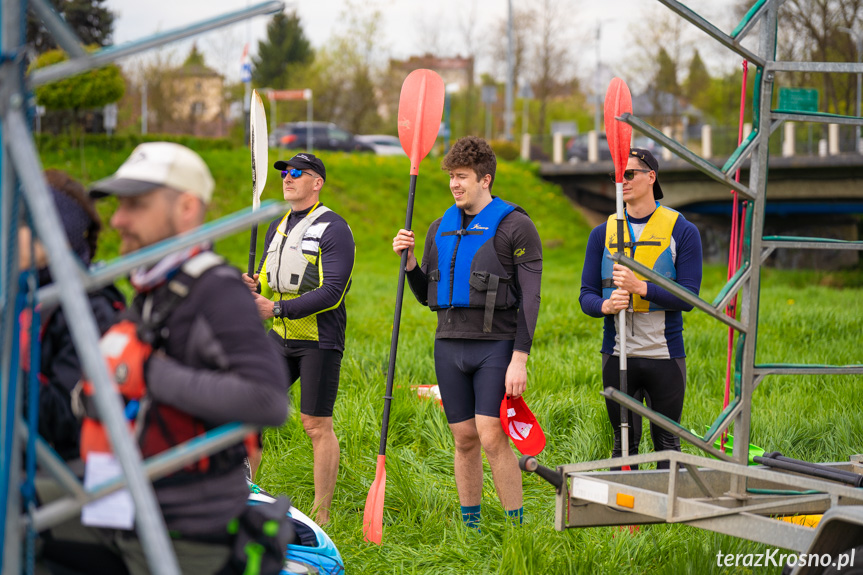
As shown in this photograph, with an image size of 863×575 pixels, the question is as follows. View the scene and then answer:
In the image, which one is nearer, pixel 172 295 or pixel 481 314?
pixel 172 295

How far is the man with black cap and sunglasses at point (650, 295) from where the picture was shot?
4.30 metres

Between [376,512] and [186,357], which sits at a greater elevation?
[186,357]

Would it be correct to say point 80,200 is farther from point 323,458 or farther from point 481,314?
point 323,458

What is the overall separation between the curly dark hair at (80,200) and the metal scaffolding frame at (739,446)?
160cm

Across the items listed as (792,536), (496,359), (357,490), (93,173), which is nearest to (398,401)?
(357,490)

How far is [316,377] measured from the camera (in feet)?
14.7

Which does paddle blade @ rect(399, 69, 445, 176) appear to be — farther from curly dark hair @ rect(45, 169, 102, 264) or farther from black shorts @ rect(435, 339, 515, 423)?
curly dark hair @ rect(45, 169, 102, 264)

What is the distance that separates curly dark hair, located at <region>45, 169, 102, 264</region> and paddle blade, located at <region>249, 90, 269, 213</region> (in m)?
2.45

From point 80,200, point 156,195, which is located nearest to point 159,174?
point 156,195

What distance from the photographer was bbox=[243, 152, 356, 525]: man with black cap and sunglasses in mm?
4469

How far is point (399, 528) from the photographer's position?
172 inches

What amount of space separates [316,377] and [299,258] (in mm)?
651

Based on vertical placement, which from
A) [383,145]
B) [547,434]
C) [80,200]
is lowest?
[547,434]

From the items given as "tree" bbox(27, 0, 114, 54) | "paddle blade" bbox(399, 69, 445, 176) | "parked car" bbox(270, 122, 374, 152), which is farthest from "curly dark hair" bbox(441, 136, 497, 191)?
"tree" bbox(27, 0, 114, 54)
